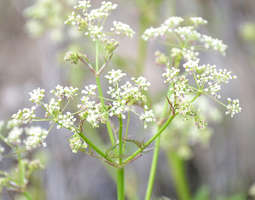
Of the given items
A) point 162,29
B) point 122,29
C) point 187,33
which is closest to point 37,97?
point 122,29

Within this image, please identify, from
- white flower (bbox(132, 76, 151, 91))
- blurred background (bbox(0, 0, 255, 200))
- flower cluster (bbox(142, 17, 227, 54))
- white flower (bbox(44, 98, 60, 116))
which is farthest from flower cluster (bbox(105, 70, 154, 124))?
blurred background (bbox(0, 0, 255, 200))

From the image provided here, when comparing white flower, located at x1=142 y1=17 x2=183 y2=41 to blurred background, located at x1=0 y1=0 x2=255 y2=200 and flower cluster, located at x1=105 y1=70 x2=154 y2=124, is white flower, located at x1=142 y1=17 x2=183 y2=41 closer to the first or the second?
flower cluster, located at x1=105 y1=70 x2=154 y2=124

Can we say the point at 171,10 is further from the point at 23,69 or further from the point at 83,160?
the point at 23,69

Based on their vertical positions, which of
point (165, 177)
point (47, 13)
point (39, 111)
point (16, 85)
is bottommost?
Result: point (165, 177)

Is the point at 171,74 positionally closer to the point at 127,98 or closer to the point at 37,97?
the point at 127,98

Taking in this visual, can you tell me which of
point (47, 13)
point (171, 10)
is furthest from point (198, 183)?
point (47, 13)

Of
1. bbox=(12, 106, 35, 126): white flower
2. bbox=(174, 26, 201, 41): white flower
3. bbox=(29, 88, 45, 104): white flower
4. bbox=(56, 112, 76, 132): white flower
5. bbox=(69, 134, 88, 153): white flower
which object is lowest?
bbox=(69, 134, 88, 153): white flower

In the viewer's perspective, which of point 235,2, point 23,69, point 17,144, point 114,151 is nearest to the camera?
point 114,151

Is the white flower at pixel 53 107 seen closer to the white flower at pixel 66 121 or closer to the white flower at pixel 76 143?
the white flower at pixel 66 121

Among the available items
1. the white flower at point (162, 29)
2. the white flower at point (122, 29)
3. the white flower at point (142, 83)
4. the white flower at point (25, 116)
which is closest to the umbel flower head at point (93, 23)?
the white flower at point (122, 29)
